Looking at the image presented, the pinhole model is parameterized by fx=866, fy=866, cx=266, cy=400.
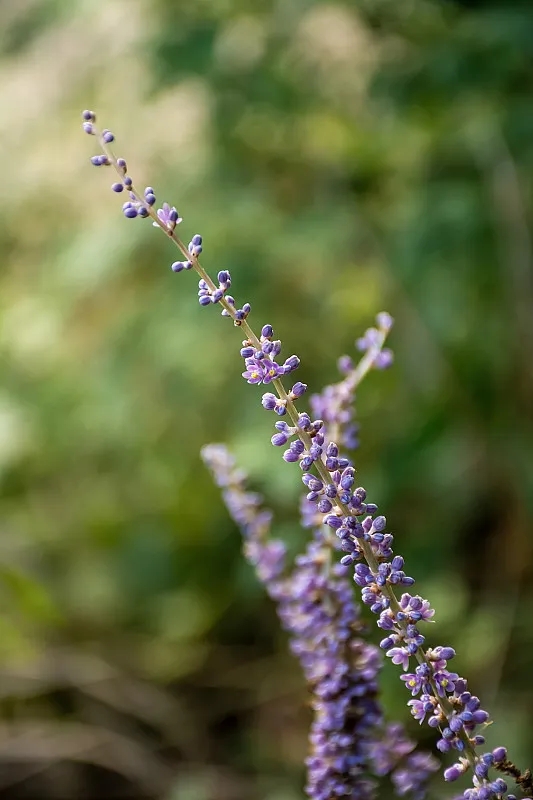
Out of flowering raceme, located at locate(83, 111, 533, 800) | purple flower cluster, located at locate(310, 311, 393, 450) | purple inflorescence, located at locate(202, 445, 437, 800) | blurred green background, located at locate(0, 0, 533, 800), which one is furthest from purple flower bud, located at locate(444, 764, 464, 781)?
blurred green background, located at locate(0, 0, 533, 800)

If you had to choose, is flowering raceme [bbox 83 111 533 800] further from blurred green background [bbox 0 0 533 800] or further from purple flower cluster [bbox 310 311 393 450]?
blurred green background [bbox 0 0 533 800]

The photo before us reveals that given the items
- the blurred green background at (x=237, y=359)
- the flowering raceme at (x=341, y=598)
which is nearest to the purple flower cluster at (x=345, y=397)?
the flowering raceme at (x=341, y=598)

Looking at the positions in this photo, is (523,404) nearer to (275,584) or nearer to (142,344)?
(142,344)

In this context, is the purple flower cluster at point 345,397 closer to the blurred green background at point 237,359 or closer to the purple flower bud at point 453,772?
the purple flower bud at point 453,772

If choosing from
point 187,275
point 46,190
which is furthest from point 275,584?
point 46,190

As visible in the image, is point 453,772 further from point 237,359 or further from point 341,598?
point 237,359

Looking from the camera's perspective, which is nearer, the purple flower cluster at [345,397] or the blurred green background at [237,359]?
the purple flower cluster at [345,397]

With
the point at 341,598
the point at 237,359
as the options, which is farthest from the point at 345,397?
the point at 237,359
